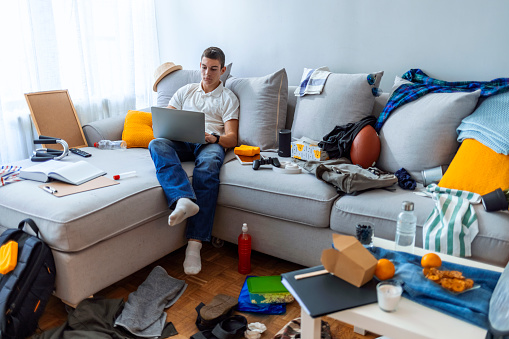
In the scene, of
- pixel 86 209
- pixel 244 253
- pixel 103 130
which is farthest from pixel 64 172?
pixel 244 253

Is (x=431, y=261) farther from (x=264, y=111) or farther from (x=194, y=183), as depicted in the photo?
(x=264, y=111)

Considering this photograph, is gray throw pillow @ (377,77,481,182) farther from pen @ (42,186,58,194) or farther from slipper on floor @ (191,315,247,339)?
pen @ (42,186,58,194)

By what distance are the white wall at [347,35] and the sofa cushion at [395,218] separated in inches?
35.4

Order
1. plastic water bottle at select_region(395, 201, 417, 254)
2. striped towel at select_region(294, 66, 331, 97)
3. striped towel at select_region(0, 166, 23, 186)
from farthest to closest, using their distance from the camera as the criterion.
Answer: striped towel at select_region(294, 66, 331, 97)
striped towel at select_region(0, 166, 23, 186)
plastic water bottle at select_region(395, 201, 417, 254)

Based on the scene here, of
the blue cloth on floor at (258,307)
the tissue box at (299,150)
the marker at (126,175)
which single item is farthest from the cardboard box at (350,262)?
the marker at (126,175)

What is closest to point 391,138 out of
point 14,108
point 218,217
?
point 218,217

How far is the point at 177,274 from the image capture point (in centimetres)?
216

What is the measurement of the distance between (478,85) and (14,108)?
9.21 feet

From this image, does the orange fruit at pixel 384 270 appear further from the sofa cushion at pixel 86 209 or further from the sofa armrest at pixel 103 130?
the sofa armrest at pixel 103 130

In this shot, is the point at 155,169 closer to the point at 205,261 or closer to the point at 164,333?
the point at 205,261

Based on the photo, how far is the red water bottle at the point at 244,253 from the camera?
84.0 inches

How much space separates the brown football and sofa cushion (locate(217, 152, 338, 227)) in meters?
0.28

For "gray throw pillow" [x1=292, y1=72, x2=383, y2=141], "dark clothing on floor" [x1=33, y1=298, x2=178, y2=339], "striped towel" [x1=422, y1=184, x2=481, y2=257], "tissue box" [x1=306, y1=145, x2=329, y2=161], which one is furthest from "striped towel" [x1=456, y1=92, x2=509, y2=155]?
"dark clothing on floor" [x1=33, y1=298, x2=178, y2=339]

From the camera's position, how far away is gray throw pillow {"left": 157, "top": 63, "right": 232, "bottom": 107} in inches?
118
